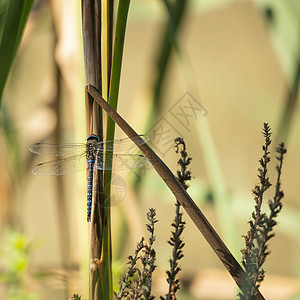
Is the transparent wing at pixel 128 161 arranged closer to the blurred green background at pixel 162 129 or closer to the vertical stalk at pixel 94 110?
the blurred green background at pixel 162 129

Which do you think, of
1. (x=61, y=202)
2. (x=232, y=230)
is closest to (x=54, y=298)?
(x=61, y=202)

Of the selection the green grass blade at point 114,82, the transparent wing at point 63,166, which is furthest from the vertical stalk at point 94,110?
the transparent wing at point 63,166

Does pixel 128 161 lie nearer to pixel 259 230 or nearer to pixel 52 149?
pixel 52 149

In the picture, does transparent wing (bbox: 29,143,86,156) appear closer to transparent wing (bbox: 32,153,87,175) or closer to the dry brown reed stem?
transparent wing (bbox: 32,153,87,175)

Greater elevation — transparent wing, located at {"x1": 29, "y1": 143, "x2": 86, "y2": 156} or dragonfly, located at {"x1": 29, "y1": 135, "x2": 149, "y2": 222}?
transparent wing, located at {"x1": 29, "y1": 143, "x2": 86, "y2": 156}

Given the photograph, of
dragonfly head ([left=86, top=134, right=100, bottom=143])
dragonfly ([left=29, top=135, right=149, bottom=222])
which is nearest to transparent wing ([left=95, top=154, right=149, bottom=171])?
dragonfly ([left=29, top=135, right=149, bottom=222])

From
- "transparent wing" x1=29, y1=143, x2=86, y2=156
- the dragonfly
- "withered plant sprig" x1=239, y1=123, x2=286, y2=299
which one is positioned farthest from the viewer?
"transparent wing" x1=29, y1=143, x2=86, y2=156
